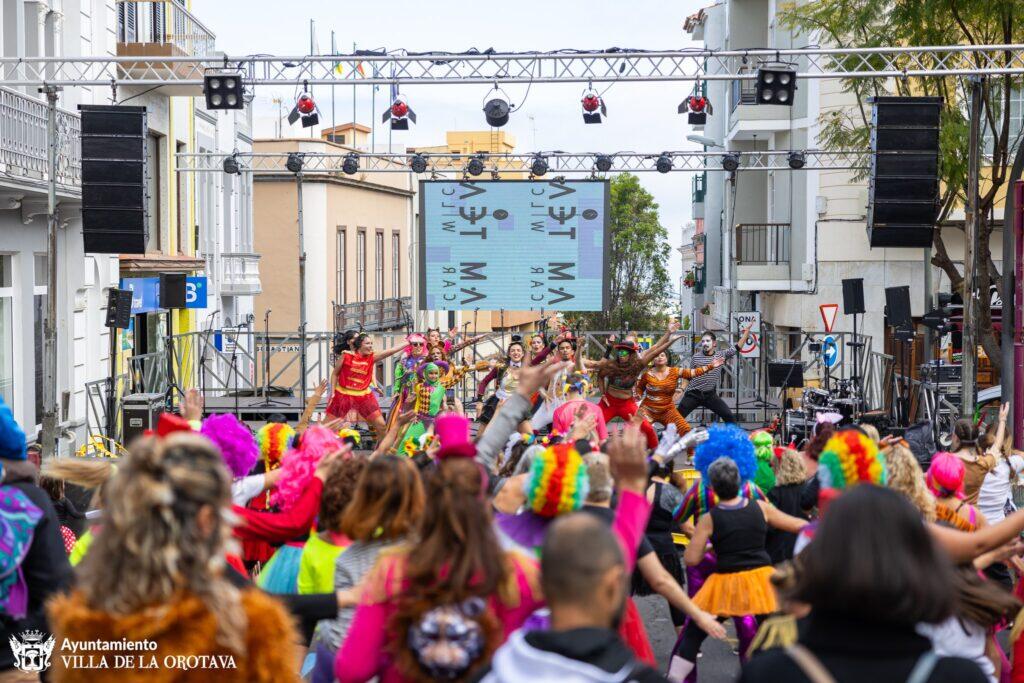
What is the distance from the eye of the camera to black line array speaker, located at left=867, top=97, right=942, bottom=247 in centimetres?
1423

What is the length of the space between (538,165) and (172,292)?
735cm

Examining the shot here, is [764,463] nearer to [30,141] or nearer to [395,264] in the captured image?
[30,141]

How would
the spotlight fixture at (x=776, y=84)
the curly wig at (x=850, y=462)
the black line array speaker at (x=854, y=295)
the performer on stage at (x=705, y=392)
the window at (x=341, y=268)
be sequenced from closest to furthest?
the curly wig at (x=850, y=462)
the spotlight fixture at (x=776, y=84)
the performer on stage at (x=705, y=392)
the black line array speaker at (x=854, y=295)
the window at (x=341, y=268)

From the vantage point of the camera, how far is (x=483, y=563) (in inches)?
131

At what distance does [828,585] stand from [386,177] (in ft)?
139

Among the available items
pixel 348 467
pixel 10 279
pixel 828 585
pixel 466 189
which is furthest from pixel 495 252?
pixel 828 585

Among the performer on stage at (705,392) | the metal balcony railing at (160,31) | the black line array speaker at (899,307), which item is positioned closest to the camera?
the performer on stage at (705,392)

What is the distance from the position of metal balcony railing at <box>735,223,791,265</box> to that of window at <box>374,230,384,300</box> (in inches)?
646

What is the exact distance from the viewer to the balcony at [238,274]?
98.6 ft

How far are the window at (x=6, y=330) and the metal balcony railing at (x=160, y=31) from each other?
21.1 ft

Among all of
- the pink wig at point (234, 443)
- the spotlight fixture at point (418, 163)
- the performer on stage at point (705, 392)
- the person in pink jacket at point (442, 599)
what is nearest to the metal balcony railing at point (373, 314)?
the spotlight fixture at point (418, 163)

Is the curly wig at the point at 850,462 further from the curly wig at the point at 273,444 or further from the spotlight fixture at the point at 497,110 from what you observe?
the spotlight fixture at the point at 497,110

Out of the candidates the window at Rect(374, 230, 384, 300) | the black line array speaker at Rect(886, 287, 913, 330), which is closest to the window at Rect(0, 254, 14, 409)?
the black line array speaker at Rect(886, 287, 913, 330)

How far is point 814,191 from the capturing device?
2811 cm
